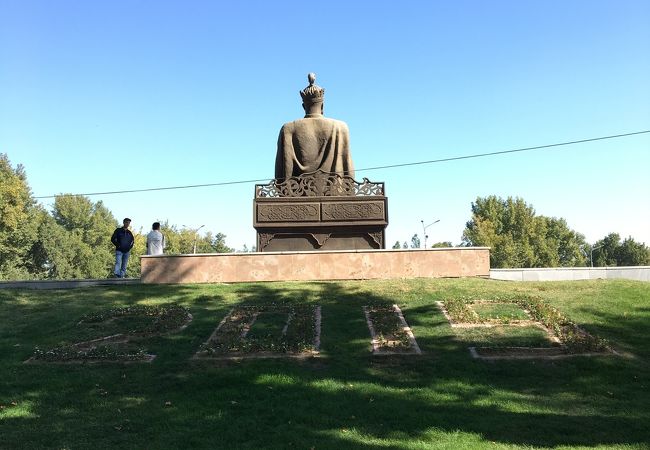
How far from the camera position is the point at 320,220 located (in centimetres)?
1298

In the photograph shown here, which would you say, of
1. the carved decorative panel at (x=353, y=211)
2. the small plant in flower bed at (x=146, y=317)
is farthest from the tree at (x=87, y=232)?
the small plant in flower bed at (x=146, y=317)

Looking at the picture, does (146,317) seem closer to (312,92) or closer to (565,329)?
(565,329)

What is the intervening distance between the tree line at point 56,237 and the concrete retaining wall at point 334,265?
32169 millimetres

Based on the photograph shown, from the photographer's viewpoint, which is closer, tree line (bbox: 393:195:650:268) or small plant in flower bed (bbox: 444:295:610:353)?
small plant in flower bed (bbox: 444:295:610:353)

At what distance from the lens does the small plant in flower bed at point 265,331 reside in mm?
6914

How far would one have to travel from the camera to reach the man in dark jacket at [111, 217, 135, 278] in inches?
496

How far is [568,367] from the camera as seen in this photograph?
6.12 m

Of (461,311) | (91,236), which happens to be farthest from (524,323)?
(91,236)

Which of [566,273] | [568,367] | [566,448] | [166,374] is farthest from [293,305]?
[566,273]

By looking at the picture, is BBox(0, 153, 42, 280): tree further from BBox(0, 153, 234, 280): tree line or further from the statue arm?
the statue arm

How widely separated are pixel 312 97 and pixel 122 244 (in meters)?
6.69

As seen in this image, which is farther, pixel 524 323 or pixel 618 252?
pixel 618 252

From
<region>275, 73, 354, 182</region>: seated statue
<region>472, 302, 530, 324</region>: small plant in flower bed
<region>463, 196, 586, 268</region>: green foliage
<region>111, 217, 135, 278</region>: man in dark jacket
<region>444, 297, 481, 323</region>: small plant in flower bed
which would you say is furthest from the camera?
<region>463, 196, 586, 268</region>: green foliage

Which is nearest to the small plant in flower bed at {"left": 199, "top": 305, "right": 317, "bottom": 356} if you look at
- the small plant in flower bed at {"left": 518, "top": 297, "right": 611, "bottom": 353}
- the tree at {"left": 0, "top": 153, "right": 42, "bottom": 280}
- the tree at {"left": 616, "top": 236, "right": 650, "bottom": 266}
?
the small plant in flower bed at {"left": 518, "top": 297, "right": 611, "bottom": 353}
